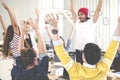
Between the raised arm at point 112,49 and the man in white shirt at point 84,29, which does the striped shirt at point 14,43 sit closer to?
the man in white shirt at point 84,29

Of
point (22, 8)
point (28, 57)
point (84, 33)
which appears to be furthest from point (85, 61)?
point (22, 8)

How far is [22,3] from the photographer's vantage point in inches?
309

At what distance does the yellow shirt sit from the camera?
2.10 metres

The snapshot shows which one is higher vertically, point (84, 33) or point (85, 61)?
point (84, 33)

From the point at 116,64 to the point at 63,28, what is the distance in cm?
470

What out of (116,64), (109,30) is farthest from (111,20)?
(116,64)

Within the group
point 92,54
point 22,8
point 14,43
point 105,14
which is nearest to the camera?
point 92,54

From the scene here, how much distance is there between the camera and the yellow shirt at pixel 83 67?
2.10 metres

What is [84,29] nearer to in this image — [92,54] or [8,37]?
[8,37]

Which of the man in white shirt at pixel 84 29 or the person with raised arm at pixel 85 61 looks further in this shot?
the man in white shirt at pixel 84 29

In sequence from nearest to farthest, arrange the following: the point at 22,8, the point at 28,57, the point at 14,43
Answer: the point at 28,57 < the point at 14,43 < the point at 22,8

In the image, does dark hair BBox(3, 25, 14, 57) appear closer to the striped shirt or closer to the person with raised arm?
the striped shirt

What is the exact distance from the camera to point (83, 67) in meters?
2.16

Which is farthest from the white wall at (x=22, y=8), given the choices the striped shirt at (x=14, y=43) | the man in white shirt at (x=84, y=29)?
the striped shirt at (x=14, y=43)
